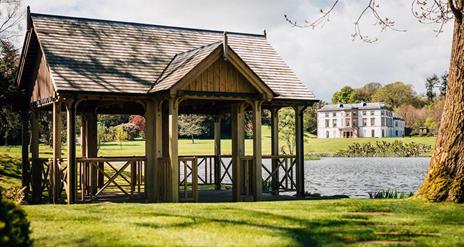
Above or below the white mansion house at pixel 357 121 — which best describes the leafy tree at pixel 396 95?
above

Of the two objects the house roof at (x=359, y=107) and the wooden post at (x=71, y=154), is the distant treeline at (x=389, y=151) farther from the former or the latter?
the wooden post at (x=71, y=154)

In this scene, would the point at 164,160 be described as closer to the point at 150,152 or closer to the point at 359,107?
the point at 150,152

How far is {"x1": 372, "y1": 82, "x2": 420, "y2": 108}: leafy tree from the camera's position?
136625 millimetres

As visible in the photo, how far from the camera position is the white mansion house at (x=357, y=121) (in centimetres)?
12462

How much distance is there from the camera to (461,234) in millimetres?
9977

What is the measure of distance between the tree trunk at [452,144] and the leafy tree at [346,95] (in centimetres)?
13632

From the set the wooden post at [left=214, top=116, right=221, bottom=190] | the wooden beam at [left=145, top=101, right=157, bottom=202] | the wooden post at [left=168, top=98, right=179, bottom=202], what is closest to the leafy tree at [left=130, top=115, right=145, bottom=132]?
the wooden post at [left=214, top=116, right=221, bottom=190]

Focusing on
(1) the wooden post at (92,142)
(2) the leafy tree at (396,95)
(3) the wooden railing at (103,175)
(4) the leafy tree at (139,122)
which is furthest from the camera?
(2) the leafy tree at (396,95)

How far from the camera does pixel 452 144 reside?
13820 millimetres

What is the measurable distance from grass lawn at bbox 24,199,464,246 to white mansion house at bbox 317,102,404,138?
374ft

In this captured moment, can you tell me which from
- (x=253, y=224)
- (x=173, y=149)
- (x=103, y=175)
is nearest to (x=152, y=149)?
(x=173, y=149)

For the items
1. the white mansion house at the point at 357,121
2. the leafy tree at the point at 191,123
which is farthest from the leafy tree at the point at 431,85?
the leafy tree at the point at 191,123

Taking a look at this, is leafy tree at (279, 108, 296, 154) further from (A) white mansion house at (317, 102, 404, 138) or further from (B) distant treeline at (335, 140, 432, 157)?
(A) white mansion house at (317, 102, 404, 138)

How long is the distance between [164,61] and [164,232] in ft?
32.6
